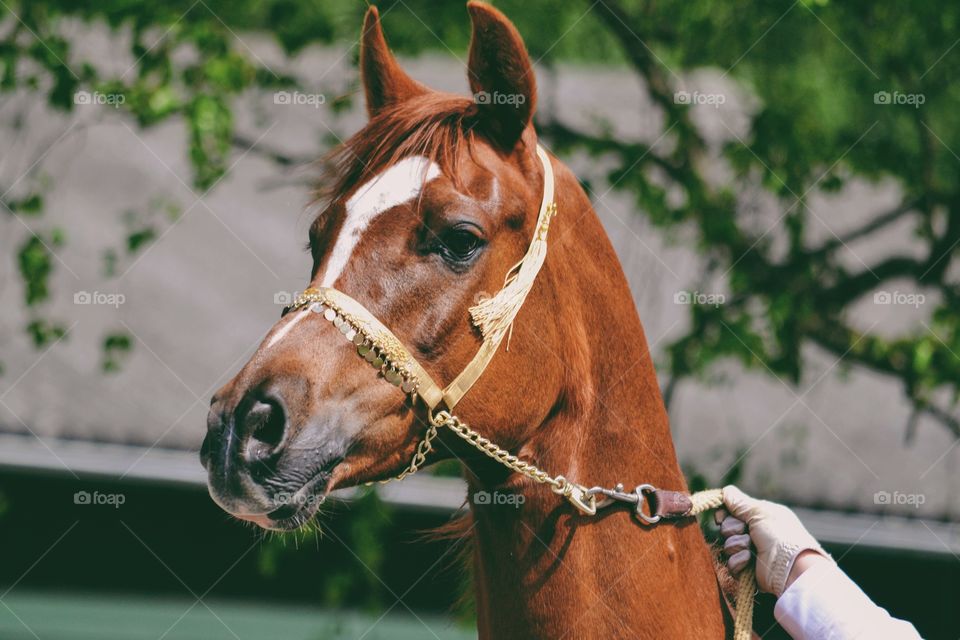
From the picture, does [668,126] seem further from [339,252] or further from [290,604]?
[290,604]

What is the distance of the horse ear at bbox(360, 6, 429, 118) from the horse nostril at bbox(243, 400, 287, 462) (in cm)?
92

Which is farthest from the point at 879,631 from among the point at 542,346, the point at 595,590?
the point at 542,346

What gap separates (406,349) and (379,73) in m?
0.83

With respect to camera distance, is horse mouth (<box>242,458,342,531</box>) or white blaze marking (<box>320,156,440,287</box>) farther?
white blaze marking (<box>320,156,440,287</box>)

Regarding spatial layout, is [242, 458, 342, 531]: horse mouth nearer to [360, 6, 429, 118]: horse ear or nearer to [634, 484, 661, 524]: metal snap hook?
[634, 484, 661, 524]: metal snap hook

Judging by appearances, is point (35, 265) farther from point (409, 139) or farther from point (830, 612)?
point (830, 612)

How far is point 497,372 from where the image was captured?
6.98 feet

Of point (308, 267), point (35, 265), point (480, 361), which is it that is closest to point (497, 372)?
point (480, 361)

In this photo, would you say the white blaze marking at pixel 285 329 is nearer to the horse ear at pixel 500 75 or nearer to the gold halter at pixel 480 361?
the gold halter at pixel 480 361

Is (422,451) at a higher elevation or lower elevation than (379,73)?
lower

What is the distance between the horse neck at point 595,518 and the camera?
7.04 feet

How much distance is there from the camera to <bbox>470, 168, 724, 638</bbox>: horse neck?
2146 millimetres

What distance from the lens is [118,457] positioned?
6379 millimetres

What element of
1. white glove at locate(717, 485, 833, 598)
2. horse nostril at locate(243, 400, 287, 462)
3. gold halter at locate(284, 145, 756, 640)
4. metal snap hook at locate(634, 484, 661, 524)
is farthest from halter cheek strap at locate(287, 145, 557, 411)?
white glove at locate(717, 485, 833, 598)
